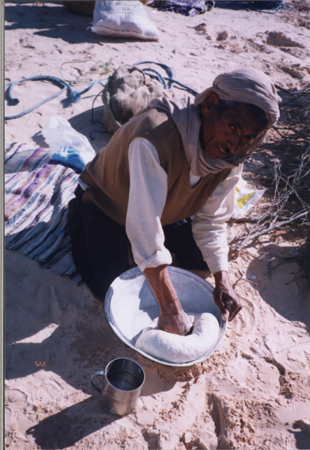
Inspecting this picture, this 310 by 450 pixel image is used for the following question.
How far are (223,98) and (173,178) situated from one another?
426 millimetres

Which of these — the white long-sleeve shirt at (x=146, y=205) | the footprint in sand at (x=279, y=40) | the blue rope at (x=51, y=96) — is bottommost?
the blue rope at (x=51, y=96)

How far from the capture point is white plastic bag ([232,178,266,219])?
2850 mm

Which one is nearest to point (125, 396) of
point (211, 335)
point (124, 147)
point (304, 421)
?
point (211, 335)

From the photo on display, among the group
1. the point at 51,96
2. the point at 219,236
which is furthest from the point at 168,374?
the point at 51,96

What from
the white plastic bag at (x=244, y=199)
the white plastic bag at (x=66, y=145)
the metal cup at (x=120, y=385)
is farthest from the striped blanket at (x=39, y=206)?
the white plastic bag at (x=244, y=199)

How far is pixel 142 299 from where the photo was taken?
79.7 inches

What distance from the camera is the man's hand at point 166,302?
160 cm

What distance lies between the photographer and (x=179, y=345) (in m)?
1.63

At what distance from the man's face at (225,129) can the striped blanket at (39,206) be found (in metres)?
1.20

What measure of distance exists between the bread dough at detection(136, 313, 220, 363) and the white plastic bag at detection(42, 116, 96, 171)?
1749 mm

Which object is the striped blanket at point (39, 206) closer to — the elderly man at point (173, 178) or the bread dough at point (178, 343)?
the elderly man at point (173, 178)

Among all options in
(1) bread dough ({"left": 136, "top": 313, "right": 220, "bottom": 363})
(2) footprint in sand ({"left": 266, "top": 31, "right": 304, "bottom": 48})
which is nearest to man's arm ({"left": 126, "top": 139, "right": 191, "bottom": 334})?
(1) bread dough ({"left": 136, "top": 313, "right": 220, "bottom": 363})

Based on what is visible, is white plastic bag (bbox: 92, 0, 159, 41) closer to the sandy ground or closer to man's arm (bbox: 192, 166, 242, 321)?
the sandy ground

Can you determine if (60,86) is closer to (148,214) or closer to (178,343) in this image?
(148,214)
